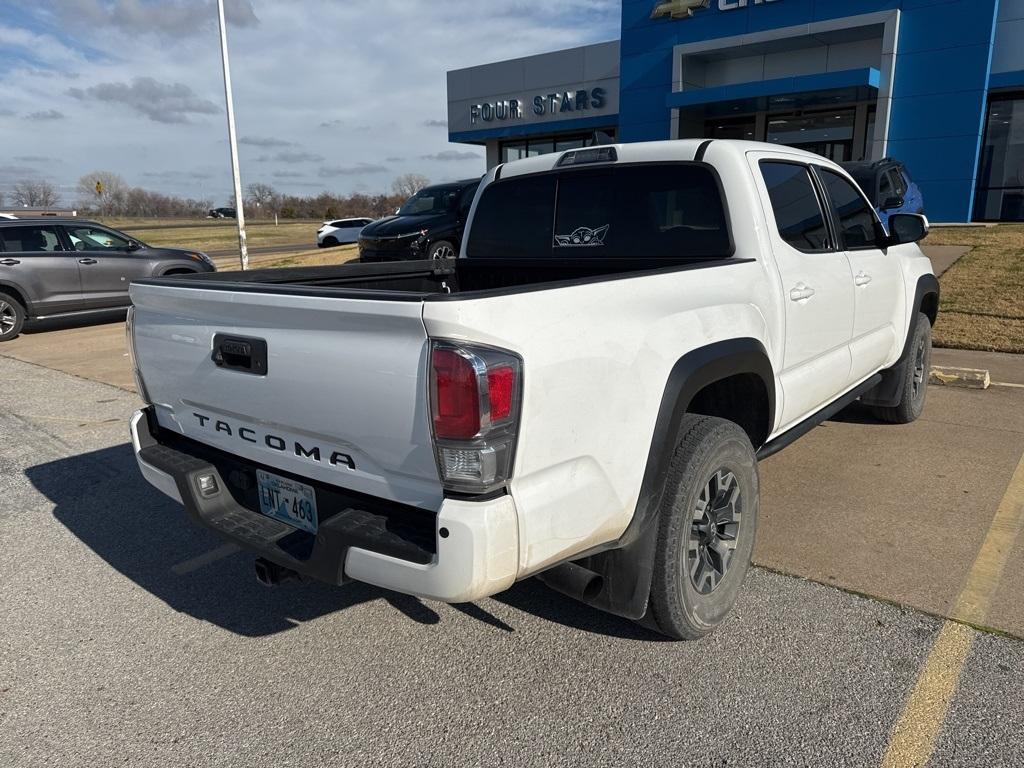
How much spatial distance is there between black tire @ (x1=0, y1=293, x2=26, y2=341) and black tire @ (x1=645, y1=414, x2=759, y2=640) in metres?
11.1

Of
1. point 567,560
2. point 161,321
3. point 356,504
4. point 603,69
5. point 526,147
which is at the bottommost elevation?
point 567,560

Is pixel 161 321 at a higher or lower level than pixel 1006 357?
higher

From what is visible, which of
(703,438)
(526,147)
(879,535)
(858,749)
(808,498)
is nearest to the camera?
(858,749)

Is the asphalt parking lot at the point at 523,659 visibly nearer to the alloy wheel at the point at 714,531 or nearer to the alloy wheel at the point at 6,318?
the alloy wheel at the point at 714,531

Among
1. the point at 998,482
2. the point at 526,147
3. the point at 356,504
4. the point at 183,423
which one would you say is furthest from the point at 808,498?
the point at 526,147

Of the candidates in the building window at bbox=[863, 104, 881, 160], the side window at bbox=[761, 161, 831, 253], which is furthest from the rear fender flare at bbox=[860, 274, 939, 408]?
the building window at bbox=[863, 104, 881, 160]

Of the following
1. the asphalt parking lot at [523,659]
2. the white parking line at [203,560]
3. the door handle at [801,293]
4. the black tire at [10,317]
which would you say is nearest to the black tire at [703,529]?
the asphalt parking lot at [523,659]

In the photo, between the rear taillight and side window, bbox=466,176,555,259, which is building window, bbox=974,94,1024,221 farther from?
the rear taillight

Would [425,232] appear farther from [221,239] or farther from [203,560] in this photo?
[221,239]

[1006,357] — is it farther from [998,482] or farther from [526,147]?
[526,147]

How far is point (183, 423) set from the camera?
120 inches

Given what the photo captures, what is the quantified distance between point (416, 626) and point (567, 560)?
39.8 inches

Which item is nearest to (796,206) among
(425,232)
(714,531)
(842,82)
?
(714,531)

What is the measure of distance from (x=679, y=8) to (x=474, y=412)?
23517mm
